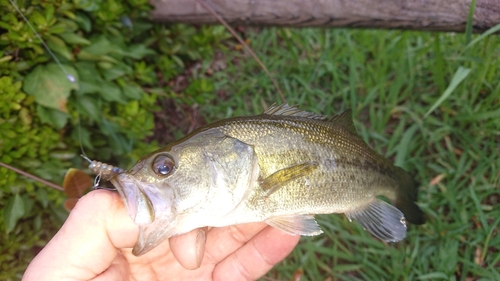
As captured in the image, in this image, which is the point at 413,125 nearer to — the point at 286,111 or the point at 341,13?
the point at 341,13

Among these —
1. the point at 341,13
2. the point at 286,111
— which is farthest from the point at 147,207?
the point at 341,13

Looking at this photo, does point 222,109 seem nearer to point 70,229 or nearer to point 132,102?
point 132,102

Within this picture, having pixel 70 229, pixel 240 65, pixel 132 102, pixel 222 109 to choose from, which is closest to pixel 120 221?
pixel 70 229

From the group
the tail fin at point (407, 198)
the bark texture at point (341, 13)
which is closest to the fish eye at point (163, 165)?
the tail fin at point (407, 198)

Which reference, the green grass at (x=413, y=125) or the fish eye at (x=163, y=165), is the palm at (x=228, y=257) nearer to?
the fish eye at (x=163, y=165)

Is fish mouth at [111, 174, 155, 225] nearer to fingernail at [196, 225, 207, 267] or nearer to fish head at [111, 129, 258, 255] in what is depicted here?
fish head at [111, 129, 258, 255]

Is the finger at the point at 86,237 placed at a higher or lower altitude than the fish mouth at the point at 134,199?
lower

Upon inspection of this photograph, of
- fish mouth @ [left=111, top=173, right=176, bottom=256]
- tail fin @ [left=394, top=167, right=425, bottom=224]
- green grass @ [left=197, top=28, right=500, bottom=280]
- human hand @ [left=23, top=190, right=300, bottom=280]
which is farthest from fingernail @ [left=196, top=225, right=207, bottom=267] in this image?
green grass @ [left=197, top=28, right=500, bottom=280]
